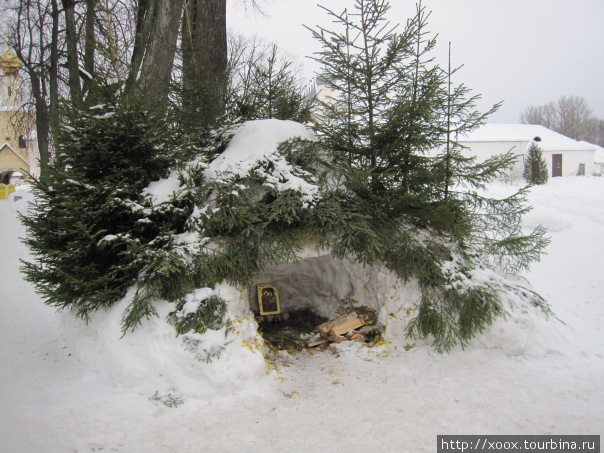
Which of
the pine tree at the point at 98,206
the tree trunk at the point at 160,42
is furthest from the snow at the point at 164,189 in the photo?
the tree trunk at the point at 160,42

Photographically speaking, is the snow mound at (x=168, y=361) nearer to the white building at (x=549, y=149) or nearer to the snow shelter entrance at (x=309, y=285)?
the snow shelter entrance at (x=309, y=285)

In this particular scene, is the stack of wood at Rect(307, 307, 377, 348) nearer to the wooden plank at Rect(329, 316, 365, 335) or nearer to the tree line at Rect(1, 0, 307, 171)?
the wooden plank at Rect(329, 316, 365, 335)

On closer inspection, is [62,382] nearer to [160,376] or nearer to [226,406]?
[160,376]

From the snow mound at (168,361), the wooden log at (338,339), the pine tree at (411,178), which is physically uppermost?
the pine tree at (411,178)

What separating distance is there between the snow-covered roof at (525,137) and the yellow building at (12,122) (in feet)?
81.6

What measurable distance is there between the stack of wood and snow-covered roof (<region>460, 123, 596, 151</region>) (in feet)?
81.4

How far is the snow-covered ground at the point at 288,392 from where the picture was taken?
10.6 ft

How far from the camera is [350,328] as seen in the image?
5090 mm

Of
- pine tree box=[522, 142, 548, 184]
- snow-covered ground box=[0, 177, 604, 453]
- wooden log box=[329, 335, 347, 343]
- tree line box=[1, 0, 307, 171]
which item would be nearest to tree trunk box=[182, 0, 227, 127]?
tree line box=[1, 0, 307, 171]

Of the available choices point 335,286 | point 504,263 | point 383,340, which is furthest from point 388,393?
point 504,263

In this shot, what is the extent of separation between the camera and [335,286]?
19.1ft

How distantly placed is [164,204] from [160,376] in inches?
71.3

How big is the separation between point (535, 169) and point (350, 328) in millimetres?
19730

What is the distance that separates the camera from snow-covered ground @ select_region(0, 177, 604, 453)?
3.22 m
